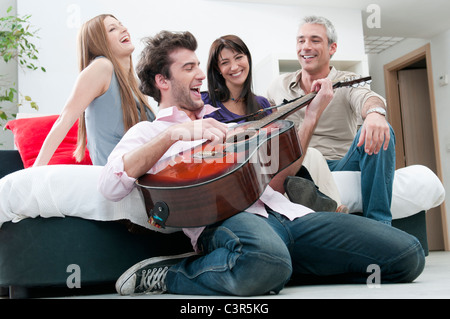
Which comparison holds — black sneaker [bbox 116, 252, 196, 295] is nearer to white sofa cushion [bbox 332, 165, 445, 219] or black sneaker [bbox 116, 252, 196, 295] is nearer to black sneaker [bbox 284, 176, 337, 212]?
black sneaker [bbox 284, 176, 337, 212]

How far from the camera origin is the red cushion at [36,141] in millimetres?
2281

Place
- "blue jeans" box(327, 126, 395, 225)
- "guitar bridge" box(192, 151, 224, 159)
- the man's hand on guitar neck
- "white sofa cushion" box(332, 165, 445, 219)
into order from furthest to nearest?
"white sofa cushion" box(332, 165, 445, 219), "blue jeans" box(327, 126, 395, 225), the man's hand on guitar neck, "guitar bridge" box(192, 151, 224, 159)

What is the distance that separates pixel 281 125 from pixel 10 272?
866 millimetres

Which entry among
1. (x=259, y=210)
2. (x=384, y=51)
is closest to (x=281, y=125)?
(x=259, y=210)

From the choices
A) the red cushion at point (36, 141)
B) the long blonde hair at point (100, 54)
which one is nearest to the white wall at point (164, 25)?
the red cushion at point (36, 141)

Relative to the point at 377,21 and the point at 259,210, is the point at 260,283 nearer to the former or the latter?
the point at 259,210

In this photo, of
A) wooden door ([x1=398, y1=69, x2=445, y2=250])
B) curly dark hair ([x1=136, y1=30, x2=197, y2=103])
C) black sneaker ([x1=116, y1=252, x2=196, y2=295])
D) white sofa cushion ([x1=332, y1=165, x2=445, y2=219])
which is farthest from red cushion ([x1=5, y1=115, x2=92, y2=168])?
wooden door ([x1=398, y1=69, x2=445, y2=250])

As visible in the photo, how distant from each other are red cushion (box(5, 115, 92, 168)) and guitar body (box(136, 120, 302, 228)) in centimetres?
111

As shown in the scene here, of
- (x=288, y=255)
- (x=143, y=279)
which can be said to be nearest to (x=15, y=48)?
(x=143, y=279)

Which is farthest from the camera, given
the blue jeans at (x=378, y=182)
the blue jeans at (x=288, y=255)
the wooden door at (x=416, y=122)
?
the wooden door at (x=416, y=122)

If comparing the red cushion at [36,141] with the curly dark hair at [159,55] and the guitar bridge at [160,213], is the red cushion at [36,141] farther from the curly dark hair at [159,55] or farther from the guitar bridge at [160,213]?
the guitar bridge at [160,213]

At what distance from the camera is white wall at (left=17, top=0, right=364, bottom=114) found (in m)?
3.58

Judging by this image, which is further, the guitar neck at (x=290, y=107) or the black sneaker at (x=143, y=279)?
the guitar neck at (x=290, y=107)

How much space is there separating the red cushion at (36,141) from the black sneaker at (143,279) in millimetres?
1020
